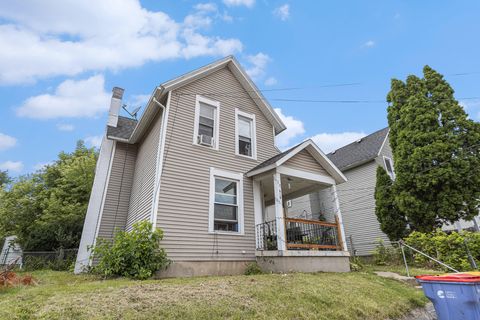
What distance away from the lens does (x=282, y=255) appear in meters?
7.36

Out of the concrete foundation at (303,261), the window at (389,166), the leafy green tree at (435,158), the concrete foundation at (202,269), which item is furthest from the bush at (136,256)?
the window at (389,166)

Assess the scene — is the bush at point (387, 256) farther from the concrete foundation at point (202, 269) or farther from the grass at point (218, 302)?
the concrete foundation at point (202, 269)

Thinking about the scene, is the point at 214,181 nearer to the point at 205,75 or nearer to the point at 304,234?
the point at 304,234

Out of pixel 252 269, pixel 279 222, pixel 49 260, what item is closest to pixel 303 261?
pixel 279 222

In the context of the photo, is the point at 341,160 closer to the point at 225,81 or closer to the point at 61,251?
the point at 225,81

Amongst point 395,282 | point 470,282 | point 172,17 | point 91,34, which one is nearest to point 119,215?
point 91,34

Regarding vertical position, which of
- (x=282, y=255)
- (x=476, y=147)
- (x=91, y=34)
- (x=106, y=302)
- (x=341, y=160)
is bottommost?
(x=106, y=302)

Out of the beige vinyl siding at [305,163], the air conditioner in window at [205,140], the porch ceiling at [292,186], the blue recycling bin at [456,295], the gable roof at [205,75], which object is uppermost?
the gable roof at [205,75]

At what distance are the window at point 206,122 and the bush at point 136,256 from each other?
3.47m

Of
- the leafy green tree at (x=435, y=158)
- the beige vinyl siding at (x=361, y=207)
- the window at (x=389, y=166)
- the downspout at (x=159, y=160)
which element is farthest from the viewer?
the window at (x=389, y=166)

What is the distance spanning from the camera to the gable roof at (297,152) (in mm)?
8352

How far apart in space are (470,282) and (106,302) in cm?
551

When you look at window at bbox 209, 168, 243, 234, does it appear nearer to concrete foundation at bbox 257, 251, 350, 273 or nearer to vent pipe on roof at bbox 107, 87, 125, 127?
concrete foundation at bbox 257, 251, 350, 273

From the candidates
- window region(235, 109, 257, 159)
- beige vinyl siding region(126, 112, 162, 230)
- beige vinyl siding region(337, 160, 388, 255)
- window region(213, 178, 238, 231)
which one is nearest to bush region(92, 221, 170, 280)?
beige vinyl siding region(126, 112, 162, 230)
